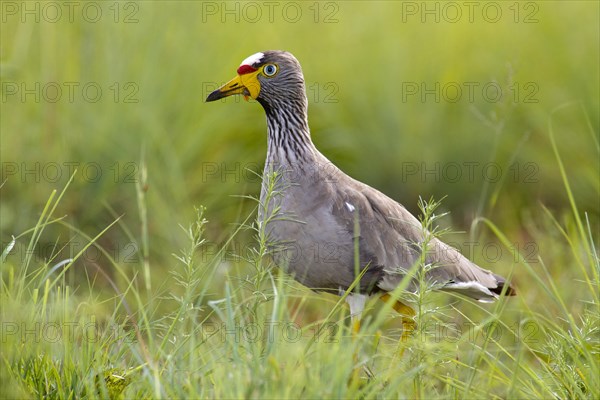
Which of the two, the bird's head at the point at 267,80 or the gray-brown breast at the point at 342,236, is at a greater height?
the bird's head at the point at 267,80

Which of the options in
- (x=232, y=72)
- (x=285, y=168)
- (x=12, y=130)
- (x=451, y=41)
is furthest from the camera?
(x=451, y=41)

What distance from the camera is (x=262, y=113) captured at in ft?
23.3

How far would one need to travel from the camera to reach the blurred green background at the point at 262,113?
20.8 ft

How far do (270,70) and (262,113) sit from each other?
6.87ft

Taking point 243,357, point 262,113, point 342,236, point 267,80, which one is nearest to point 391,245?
point 342,236

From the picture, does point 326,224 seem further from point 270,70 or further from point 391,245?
point 270,70

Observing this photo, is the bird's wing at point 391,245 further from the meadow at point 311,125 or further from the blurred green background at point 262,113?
the blurred green background at point 262,113

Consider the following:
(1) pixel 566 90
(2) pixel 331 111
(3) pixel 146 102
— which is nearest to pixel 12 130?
(3) pixel 146 102

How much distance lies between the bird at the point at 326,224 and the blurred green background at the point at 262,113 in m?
1.41

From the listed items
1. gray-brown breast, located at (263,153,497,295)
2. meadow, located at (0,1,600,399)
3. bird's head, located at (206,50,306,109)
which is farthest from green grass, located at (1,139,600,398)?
meadow, located at (0,1,600,399)

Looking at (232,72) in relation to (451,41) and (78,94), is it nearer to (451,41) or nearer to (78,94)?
(78,94)

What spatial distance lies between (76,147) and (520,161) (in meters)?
3.09

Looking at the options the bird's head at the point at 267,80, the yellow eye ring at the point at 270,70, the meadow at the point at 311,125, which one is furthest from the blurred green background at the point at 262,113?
the yellow eye ring at the point at 270,70

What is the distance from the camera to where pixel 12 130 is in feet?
20.8
